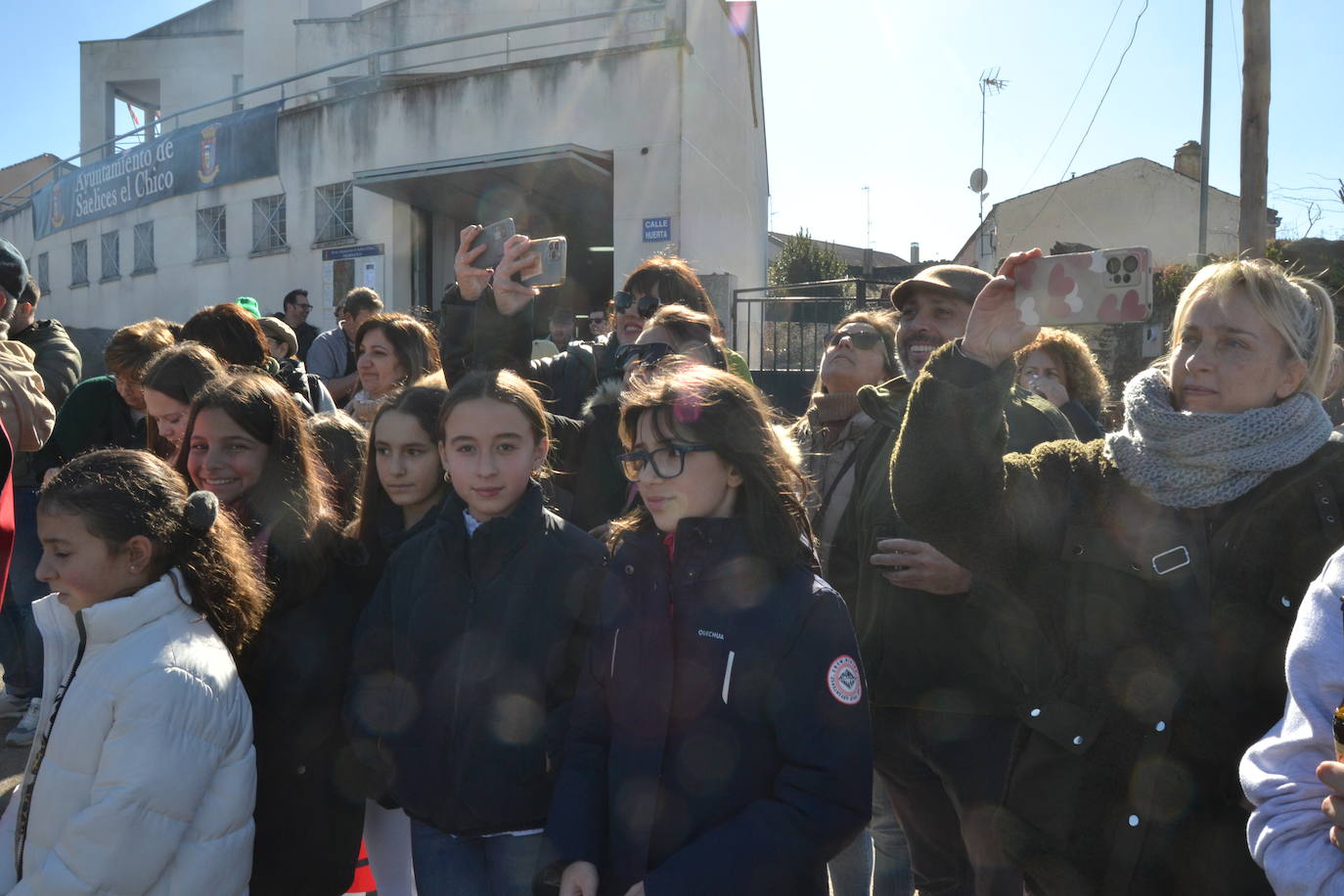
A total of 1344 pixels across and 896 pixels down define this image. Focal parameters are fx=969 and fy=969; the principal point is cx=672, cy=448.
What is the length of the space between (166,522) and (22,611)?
3454mm

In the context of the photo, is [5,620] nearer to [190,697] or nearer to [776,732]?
[190,697]

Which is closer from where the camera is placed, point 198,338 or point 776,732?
point 776,732

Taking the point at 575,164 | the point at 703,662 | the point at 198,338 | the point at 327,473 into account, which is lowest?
the point at 703,662

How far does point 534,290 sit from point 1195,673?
7.47 ft

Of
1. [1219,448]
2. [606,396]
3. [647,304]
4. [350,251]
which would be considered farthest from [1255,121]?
[350,251]

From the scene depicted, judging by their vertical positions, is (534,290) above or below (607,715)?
above

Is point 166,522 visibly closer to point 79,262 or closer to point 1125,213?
point 79,262

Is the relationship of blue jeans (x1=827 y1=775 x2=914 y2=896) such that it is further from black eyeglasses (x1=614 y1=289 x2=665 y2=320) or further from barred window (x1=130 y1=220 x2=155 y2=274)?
barred window (x1=130 y1=220 x2=155 y2=274)

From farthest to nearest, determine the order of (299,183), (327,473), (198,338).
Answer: (299,183) → (198,338) → (327,473)

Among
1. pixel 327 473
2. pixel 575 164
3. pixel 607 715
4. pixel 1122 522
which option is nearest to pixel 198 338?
pixel 327 473

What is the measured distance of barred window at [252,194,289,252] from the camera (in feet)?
57.8

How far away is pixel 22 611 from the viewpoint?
4977 millimetres

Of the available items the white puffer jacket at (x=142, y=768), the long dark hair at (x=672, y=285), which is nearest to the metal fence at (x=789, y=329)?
the long dark hair at (x=672, y=285)

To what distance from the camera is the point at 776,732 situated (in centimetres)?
193
